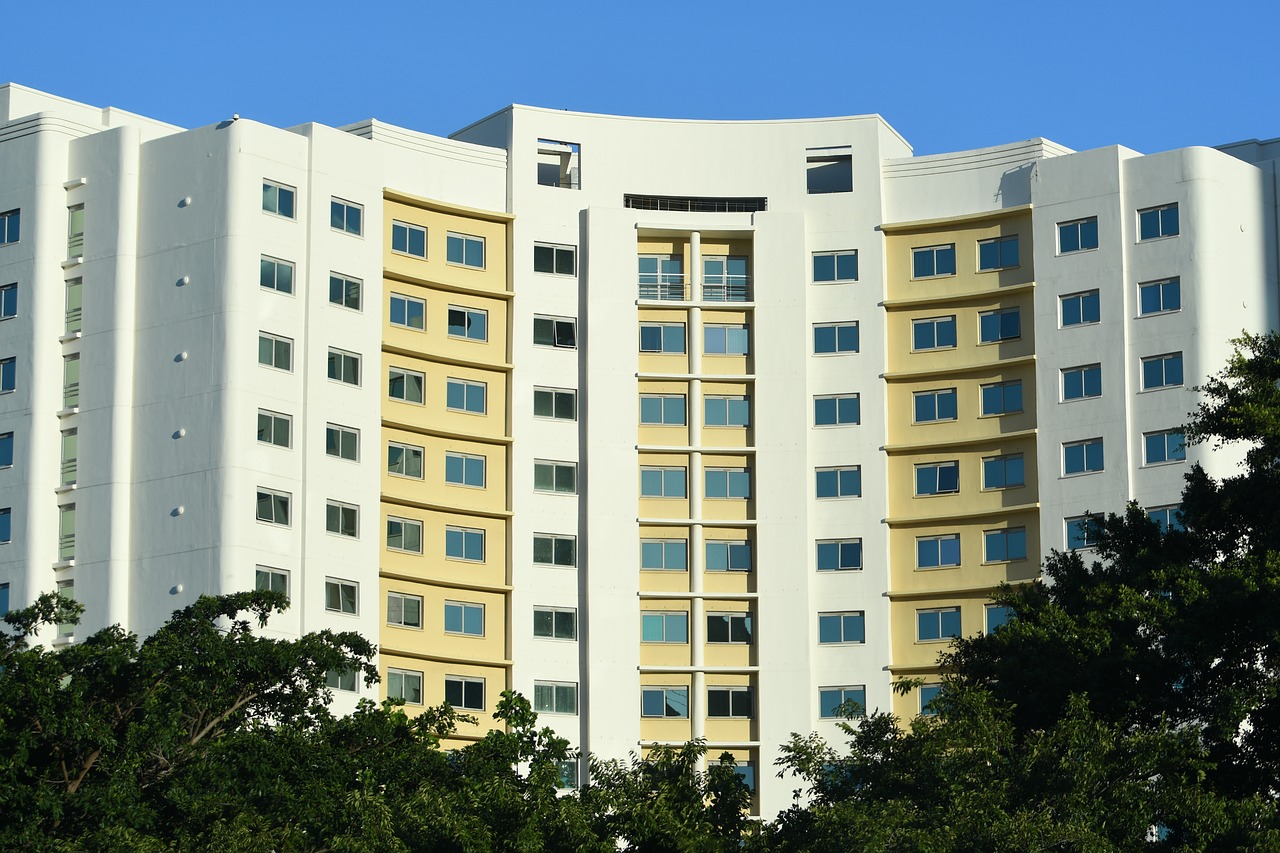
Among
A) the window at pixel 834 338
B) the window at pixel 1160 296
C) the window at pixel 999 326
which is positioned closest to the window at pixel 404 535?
the window at pixel 834 338

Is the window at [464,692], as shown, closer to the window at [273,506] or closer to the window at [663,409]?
the window at [273,506]

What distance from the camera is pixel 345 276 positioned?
266ft

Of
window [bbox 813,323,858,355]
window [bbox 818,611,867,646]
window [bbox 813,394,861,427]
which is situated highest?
window [bbox 813,323,858,355]

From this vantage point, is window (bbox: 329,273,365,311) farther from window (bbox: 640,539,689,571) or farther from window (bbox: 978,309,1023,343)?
window (bbox: 978,309,1023,343)

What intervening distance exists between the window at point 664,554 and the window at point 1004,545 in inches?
428

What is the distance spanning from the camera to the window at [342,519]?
258ft

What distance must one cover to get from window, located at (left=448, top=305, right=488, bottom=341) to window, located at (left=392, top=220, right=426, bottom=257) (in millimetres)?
2400

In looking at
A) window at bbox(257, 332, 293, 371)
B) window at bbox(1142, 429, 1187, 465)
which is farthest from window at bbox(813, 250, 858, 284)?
window at bbox(257, 332, 293, 371)

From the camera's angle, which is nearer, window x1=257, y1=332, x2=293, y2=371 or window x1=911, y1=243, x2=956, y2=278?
window x1=257, y1=332, x2=293, y2=371

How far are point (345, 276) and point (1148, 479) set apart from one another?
28.5 meters

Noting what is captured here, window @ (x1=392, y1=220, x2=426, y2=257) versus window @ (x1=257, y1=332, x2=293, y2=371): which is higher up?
window @ (x1=392, y1=220, x2=426, y2=257)

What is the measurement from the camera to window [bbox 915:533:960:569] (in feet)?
277

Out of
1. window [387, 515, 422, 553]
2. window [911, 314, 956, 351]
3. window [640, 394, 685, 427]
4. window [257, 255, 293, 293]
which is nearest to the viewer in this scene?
window [257, 255, 293, 293]

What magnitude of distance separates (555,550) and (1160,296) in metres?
23.2
